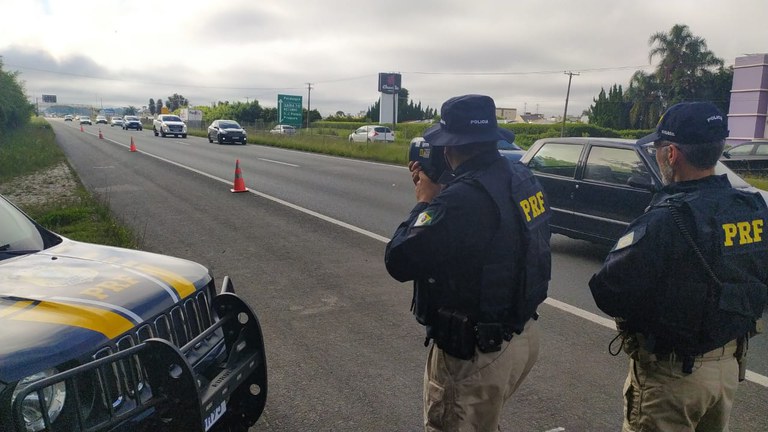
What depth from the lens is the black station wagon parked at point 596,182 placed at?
6848 millimetres

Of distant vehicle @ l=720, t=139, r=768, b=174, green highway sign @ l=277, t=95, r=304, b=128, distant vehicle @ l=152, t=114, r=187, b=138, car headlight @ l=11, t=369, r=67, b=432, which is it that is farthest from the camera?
distant vehicle @ l=152, t=114, r=187, b=138

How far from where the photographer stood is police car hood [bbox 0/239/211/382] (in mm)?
2160

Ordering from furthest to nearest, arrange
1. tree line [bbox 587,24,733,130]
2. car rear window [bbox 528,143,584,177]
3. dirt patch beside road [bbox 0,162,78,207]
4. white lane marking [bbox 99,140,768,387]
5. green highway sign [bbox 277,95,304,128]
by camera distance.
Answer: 1. tree line [bbox 587,24,733,130]
2. green highway sign [bbox 277,95,304,128]
3. dirt patch beside road [bbox 0,162,78,207]
4. car rear window [bbox 528,143,584,177]
5. white lane marking [bbox 99,140,768,387]

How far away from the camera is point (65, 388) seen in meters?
2.10

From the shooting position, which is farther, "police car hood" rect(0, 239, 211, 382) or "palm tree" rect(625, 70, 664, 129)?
"palm tree" rect(625, 70, 664, 129)

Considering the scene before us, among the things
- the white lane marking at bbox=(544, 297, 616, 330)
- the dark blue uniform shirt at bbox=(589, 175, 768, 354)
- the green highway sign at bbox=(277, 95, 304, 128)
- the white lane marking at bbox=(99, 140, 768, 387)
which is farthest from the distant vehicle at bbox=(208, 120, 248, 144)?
the dark blue uniform shirt at bbox=(589, 175, 768, 354)

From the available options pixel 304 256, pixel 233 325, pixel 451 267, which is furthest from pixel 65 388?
pixel 304 256

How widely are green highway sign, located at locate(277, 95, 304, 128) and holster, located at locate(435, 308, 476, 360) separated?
133 ft

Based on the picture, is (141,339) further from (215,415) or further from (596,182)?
(596,182)

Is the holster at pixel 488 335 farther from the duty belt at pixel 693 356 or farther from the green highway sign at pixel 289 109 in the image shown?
the green highway sign at pixel 289 109

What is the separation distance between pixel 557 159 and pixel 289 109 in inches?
1409

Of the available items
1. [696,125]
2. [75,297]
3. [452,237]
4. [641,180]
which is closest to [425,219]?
[452,237]

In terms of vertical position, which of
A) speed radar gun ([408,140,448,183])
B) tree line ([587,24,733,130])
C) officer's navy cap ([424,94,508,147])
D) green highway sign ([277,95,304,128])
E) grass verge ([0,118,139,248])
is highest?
tree line ([587,24,733,130])

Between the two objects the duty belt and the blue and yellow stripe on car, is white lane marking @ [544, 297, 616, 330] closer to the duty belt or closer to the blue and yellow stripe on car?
the duty belt
